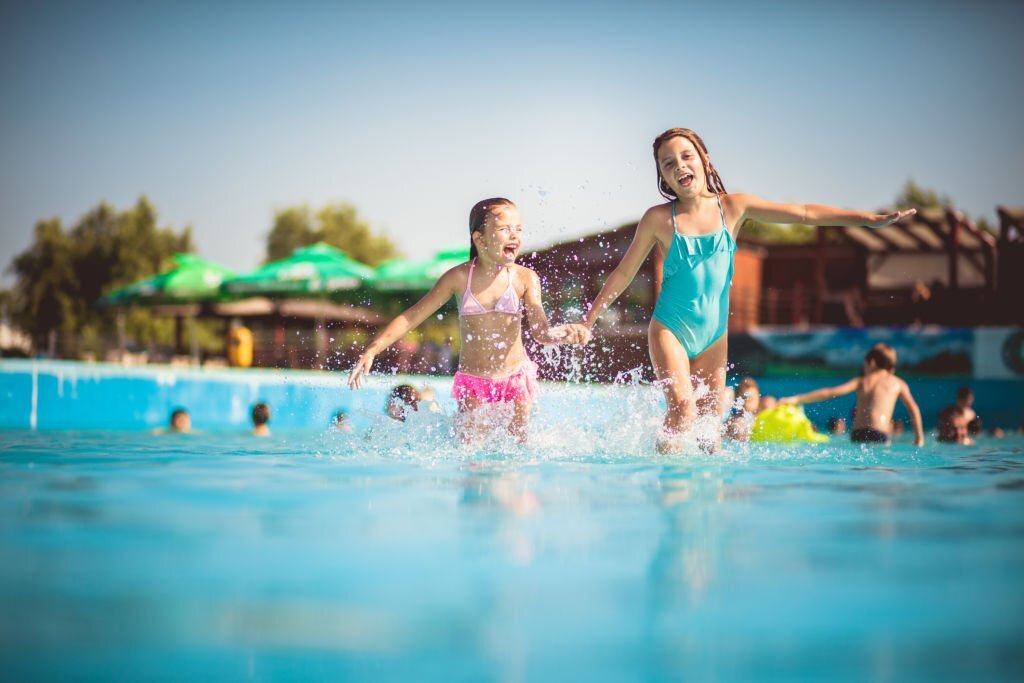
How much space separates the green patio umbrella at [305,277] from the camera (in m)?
19.6

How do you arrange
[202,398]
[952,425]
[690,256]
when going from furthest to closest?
[202,398] < [952,425] < [690,256]

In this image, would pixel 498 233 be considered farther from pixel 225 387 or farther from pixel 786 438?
pixel 225 387

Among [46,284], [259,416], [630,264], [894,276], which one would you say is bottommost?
[259,416]

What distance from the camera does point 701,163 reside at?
4824 millimetres

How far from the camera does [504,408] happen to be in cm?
497

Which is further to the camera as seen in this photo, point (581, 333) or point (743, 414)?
point (743, 414)

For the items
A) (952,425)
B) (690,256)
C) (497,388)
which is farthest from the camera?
(952,425)

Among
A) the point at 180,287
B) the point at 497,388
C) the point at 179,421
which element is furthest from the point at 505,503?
the point at 180,287

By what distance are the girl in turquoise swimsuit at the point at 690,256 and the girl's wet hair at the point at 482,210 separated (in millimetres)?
717

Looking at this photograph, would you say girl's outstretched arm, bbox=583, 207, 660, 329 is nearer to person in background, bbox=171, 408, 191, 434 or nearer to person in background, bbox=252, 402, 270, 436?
person in background, bbox=252, 402, 270, 436

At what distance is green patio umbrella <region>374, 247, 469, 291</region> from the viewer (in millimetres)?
19156

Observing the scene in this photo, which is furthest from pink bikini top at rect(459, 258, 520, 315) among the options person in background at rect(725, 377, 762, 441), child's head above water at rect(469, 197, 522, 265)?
person in background at rect(725, 377, 762, 441)

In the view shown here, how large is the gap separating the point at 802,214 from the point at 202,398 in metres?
8.15

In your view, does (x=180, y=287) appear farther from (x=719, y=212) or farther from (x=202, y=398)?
(x=719, y=212)
